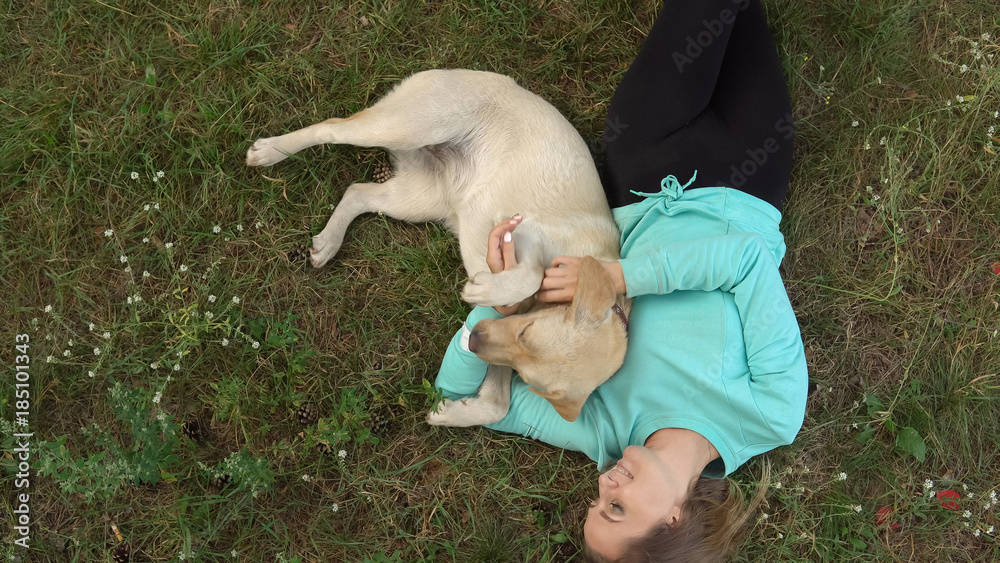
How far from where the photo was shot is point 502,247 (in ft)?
10.0

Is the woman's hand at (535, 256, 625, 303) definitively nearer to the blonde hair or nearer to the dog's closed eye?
the dog's closed eye

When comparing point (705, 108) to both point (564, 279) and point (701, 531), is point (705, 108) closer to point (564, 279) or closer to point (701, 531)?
point (564, 279)

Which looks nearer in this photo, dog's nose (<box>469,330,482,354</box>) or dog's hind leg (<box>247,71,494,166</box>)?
dog's nose (<box>469,330,482,354</box>)

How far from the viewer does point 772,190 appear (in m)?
3.55

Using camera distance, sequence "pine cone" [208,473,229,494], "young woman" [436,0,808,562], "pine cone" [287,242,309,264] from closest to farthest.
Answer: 1. "young woman" [436,0,808,562]
2. "pine cone" [208,473,229,494]
3. "pine cone" [287,242,309,264]

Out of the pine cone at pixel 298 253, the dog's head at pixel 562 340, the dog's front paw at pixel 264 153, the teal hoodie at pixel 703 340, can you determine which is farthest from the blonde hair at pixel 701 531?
the dog's front paw at pixel 264 153

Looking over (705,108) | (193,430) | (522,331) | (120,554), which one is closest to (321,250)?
(193,430)

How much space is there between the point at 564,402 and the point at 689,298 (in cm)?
90

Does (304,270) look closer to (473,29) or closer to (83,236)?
(83,236)

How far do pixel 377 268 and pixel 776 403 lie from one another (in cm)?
248

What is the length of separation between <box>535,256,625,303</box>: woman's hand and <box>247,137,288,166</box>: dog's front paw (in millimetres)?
1895

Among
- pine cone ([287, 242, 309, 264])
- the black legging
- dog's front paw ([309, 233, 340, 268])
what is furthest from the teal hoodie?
pine cone ([287, 242, 309, 264])

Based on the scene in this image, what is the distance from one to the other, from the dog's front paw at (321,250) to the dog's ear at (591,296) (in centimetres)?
174

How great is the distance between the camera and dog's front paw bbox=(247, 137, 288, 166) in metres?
3.78
